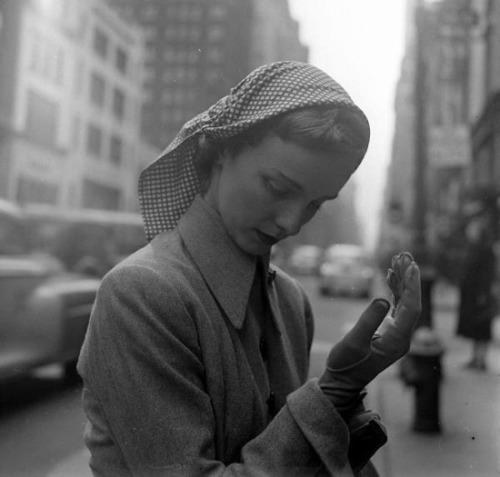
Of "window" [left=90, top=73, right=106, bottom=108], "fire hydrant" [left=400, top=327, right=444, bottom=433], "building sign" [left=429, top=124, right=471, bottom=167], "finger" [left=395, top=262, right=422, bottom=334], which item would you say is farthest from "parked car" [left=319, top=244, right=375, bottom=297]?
"fire hydrant" [left=400, top=327, right=444, bottom=433]

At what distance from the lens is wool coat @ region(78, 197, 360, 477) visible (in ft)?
3.02

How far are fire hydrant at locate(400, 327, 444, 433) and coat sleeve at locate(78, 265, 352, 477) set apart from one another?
2.00 metres

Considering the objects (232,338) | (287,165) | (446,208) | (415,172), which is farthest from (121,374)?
(446,208)

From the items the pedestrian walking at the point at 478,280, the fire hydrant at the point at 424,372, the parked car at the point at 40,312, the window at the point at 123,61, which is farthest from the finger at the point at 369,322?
the pedestrian walking at the point at 478,280

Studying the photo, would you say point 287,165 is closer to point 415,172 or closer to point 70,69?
point 70,69

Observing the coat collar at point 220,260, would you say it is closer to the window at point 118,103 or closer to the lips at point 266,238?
the lips at point 266,238

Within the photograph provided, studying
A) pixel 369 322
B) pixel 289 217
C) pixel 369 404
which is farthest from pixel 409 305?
pixel 369 404

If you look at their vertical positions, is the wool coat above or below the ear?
below

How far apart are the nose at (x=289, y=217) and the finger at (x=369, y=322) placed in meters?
0.21

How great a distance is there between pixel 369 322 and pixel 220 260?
0.30 meters

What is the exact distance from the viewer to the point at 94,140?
1.62 metres

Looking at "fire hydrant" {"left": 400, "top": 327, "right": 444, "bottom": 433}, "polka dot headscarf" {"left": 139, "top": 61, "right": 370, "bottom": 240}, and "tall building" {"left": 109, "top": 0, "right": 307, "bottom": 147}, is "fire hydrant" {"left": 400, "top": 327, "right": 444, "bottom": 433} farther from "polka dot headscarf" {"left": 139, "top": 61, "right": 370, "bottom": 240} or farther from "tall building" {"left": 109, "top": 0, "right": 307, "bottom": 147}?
"polka dot headscarf" {"left": 139, "top": 61, "right": 370, "bottom": 240}

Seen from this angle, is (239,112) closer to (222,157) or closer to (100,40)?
(222,157)

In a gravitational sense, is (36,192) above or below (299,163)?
below
